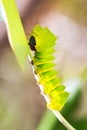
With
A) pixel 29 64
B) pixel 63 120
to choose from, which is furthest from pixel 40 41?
pixel 63 120

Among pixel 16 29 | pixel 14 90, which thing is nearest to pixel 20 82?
pixel 14 90

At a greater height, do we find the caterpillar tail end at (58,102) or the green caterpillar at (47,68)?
the green caterpillar at (47,68)

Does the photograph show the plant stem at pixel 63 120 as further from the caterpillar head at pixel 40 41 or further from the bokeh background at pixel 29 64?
the caterpillar head at pixel 40 41

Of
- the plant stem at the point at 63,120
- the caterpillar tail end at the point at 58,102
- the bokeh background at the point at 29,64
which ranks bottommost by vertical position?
the plant stem at the point at 63,120

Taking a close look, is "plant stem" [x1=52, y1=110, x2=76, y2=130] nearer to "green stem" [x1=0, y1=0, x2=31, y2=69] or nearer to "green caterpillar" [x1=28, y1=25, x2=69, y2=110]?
"green caterpillar" [x1=28, y1=25, x2=69, y2=110]

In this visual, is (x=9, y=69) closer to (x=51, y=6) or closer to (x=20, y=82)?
(x=20, y=82)

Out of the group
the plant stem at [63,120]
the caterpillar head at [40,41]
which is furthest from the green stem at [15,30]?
the plant stem at [63,120]
